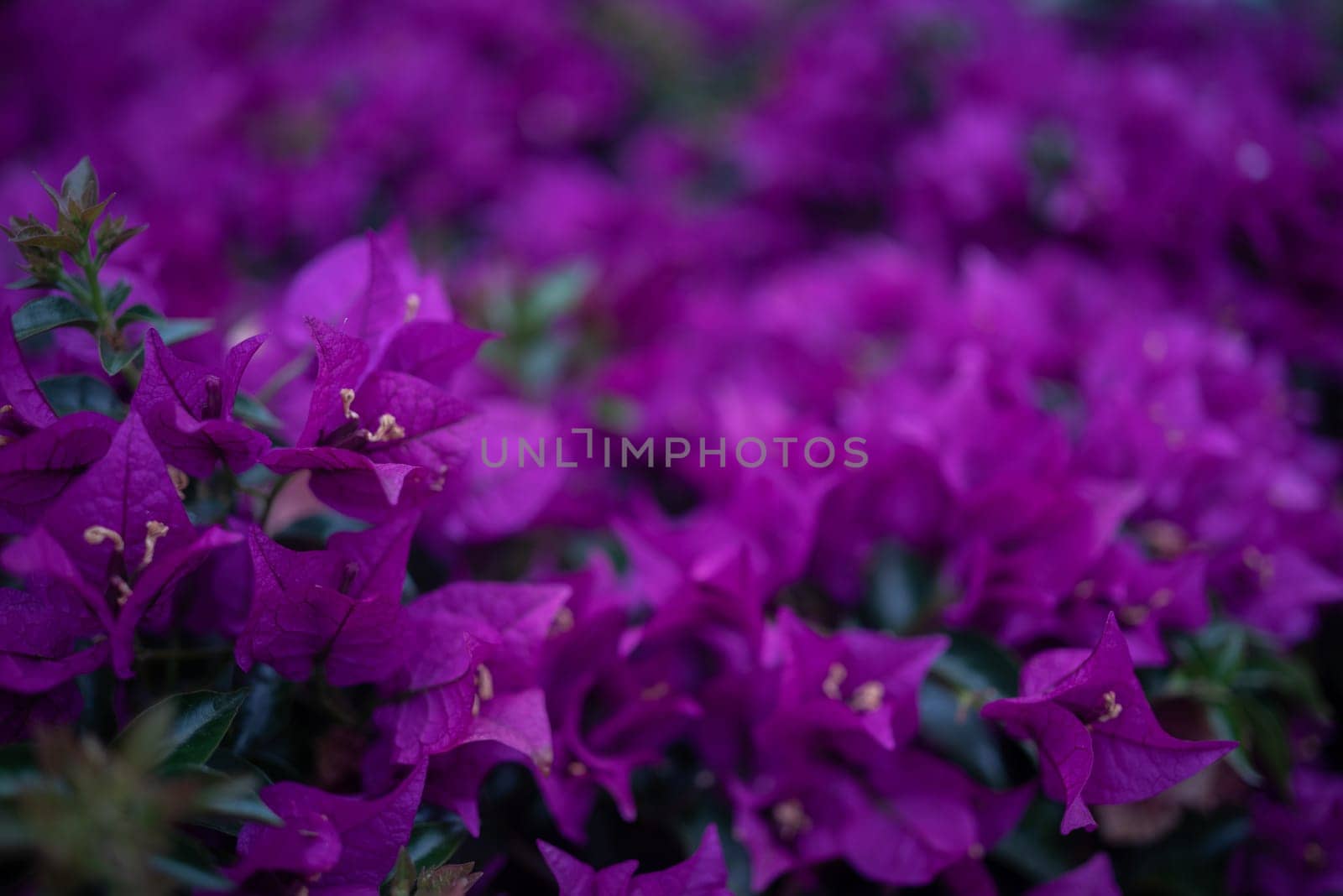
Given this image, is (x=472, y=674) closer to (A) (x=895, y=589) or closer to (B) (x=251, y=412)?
(B) (x=251, y=412)

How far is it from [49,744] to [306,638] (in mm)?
170

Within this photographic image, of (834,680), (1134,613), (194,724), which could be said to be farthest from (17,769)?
(1134,613)

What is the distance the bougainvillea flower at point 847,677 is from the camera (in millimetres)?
646

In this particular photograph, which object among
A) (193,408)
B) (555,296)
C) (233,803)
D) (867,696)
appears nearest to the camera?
(233,803)

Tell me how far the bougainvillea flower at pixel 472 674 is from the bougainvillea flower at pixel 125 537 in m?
0.14

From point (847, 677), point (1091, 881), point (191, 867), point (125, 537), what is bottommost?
point (1091, 881)

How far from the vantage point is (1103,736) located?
22.9 inches

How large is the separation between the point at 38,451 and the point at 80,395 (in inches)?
4.2

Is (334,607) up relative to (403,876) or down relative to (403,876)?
up

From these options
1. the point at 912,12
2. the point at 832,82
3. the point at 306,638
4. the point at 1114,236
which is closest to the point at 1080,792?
the point at 306,638

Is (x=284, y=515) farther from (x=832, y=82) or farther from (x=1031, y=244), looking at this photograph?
(x=832, y=82)

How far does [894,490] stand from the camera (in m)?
0.83

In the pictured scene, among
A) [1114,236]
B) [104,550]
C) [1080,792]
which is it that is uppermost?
[104,550]

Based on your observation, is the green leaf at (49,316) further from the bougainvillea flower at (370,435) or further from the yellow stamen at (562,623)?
the yellow stamen at (562,623)
